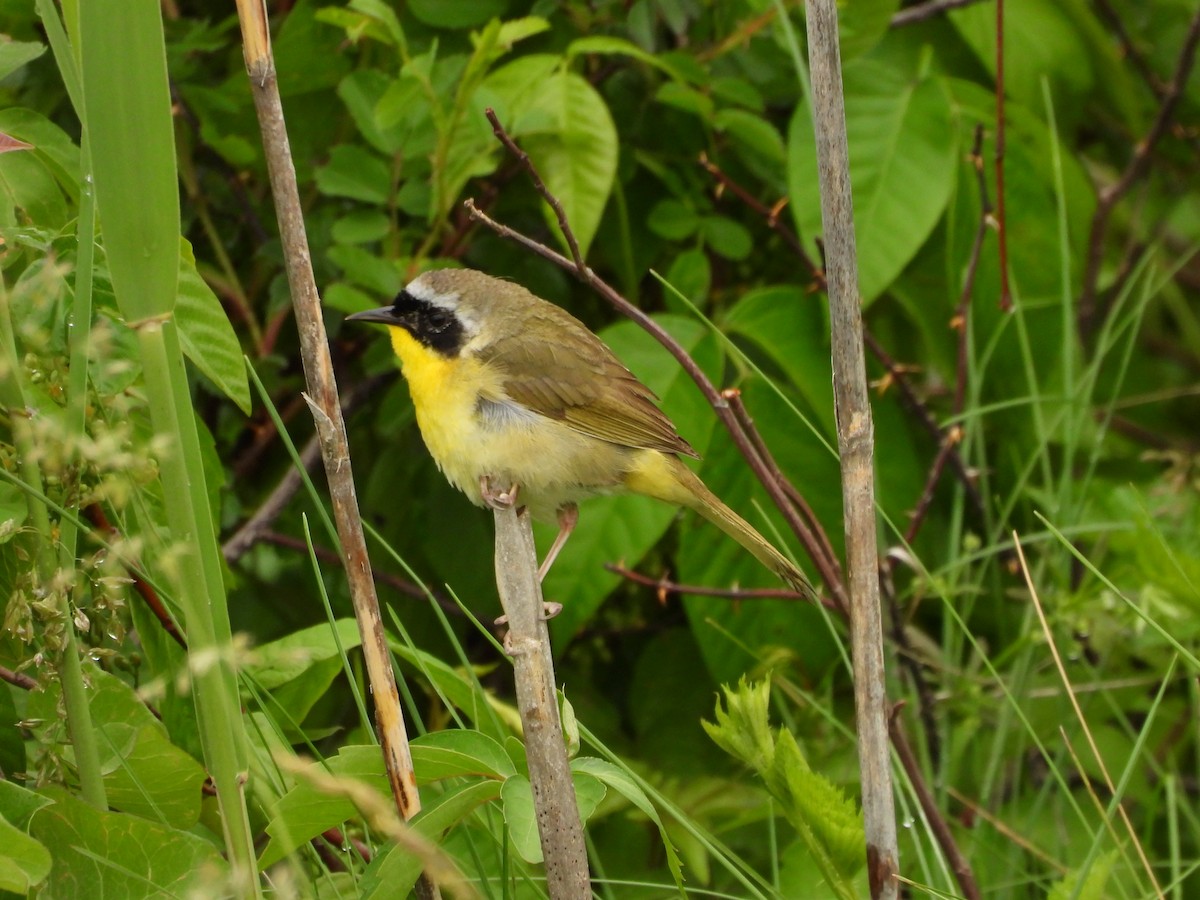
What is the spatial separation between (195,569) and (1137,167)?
2975 mm

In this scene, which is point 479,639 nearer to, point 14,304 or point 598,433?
point 598,433

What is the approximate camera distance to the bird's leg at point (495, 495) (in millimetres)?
2002

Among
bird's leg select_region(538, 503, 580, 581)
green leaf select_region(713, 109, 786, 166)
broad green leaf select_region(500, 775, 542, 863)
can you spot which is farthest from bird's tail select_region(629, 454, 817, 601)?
broad green leaf select_region(500, 775, 542, 863)

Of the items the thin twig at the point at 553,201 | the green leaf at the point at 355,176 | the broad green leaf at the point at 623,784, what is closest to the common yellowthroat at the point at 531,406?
the green leaf at the point at 355,176

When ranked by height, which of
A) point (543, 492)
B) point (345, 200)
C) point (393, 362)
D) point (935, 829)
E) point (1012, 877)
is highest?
point (345, 200)

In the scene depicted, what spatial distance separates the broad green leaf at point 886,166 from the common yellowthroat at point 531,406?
19.7 inches

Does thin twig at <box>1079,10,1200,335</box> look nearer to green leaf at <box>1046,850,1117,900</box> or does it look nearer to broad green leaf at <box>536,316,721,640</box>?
broad green leaf at <box>536,316,721,640</box>

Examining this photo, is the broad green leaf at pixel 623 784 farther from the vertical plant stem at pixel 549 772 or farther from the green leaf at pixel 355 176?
the green leaf at pixel 355 176

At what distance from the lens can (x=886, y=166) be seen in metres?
2.86

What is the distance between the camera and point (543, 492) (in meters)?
2.67

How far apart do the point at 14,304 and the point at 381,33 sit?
3.74 ft

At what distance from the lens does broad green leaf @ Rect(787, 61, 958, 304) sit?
109 inches

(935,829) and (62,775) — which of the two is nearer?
(62,775)

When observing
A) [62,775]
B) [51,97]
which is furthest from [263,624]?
[62,775]
